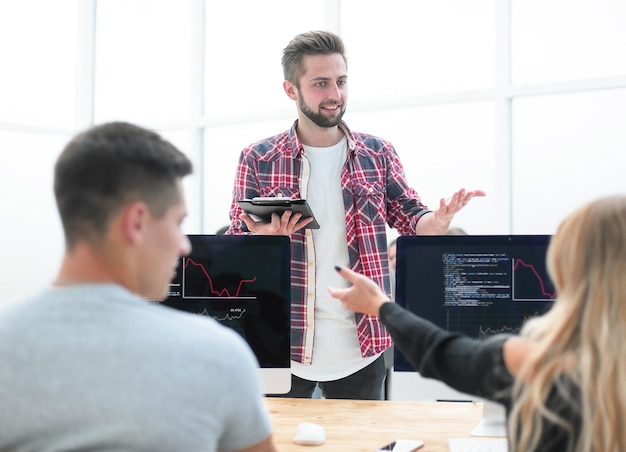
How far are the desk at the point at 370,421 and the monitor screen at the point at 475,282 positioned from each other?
0.18 m

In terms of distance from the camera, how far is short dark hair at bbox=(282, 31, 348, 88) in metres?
2.86

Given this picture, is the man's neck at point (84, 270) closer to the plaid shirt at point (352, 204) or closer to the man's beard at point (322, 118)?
the plaid shirt at point (352, 204)

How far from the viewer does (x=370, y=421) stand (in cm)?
204

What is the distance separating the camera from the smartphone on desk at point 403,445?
175cm

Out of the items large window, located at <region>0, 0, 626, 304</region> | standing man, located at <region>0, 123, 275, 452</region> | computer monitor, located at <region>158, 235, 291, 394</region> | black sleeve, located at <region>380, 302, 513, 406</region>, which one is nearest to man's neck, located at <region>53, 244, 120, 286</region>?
standing man, located at <region>0, 123, 275, 452</region>

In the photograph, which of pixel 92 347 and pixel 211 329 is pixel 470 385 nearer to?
pixel 211 329

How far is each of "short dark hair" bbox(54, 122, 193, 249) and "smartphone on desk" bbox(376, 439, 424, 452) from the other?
3.09ft

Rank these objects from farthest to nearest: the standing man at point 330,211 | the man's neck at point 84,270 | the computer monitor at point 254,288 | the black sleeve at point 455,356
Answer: the standing man at point 330,211 < the computer monitor at point 254,288 < the black sleeve at point 455,356 < the man's neck at point 84,270

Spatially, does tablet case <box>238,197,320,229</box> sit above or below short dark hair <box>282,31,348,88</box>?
below

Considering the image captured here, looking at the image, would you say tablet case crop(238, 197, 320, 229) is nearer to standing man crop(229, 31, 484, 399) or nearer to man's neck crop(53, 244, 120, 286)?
standing man crop(229, 31, 484, 399)

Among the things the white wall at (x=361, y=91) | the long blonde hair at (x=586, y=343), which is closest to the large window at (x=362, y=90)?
the white wall at (x=361, y=91)

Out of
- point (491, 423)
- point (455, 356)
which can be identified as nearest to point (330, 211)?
point (491, 423)

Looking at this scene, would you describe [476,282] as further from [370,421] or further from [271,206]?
[271,206]

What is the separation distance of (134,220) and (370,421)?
1.20m
